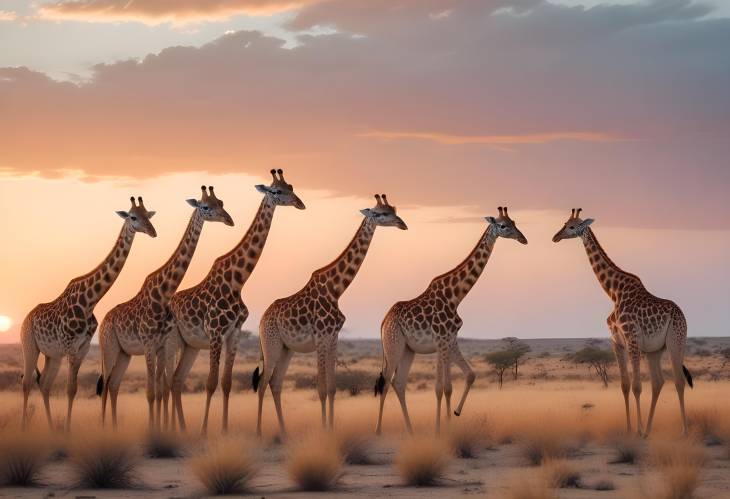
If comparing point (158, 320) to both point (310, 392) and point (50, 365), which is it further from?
point (310, 392)

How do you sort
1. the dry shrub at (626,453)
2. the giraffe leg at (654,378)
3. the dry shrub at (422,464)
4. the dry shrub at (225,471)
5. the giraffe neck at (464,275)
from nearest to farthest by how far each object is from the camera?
the dry shrub at (225,471) < the dry shrub at (422,464) < the dry shrub at (626,453) < the giraffe leg at (654,378) < the giraffe neck at (464,275)

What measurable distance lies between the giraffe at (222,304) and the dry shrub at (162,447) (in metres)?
0.90

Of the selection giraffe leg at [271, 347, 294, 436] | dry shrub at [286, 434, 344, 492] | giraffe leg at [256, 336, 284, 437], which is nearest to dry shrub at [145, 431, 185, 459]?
giraffe leg at [256, 336, 284, 437]

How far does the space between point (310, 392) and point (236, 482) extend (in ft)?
90.6

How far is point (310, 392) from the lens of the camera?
1667 inches

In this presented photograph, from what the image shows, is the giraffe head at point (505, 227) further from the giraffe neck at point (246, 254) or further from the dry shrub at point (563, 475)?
the dry shrub at point (563, 475)

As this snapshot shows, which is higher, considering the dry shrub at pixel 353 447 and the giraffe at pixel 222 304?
the giraffe at pixel 222 304

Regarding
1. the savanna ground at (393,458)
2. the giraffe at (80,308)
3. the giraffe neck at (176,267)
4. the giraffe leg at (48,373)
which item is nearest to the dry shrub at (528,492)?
the savanna ground at (393,458)

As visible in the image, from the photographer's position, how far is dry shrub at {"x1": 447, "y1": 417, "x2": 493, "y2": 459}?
19594 mm

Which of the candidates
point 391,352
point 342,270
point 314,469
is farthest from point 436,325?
point 314,469

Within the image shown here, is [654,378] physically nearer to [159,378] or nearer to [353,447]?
[353,447]

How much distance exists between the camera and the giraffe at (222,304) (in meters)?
20.8

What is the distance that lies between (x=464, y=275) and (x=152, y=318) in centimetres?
616

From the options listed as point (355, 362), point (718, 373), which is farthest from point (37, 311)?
point (355, 362)
